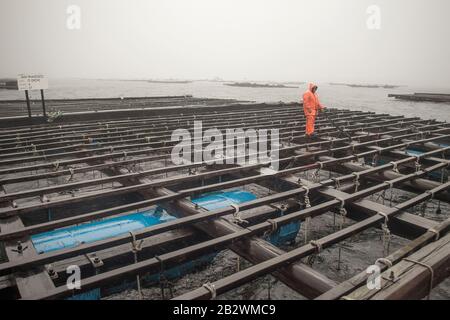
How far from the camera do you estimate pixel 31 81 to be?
A: 13523 mm

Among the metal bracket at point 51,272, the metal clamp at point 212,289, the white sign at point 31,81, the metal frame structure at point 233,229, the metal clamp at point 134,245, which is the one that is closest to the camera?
the metal clamp at point 212,289

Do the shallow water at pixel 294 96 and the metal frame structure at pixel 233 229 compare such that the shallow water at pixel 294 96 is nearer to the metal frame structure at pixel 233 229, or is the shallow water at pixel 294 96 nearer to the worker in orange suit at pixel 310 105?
the worker in orange suit at pixel 310 105

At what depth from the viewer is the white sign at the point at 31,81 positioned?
43.5 ft

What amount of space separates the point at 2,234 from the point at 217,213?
294 centimetres

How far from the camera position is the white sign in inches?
522

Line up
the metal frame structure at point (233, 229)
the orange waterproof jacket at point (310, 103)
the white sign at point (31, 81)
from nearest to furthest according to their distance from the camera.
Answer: the metal frame structure at point (233, 229) < the orange waterproof jacket at point (310, 103) < the white sign at point (31, 81)

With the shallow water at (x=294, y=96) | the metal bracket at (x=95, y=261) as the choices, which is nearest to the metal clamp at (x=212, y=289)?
the metal bracket at (x=95, y=261)

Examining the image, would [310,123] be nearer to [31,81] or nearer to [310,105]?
[310,105]

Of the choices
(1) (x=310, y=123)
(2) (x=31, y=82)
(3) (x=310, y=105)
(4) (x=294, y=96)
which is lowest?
(1) (x=310, y=123)

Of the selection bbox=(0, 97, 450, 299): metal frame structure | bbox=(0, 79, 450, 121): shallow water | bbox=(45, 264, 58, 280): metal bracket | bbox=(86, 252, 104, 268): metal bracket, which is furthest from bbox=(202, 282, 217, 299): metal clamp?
bbox=(0, 79, 450, 121): shallow water

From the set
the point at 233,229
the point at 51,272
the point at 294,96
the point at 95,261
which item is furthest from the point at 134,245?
the point at 294,96

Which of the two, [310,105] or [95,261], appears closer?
[95,261]

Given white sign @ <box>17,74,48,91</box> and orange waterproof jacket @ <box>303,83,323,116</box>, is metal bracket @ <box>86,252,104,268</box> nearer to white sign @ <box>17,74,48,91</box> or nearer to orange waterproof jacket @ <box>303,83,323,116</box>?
A: orange waterproof jacket @ <box>303,83,323,116</box>
